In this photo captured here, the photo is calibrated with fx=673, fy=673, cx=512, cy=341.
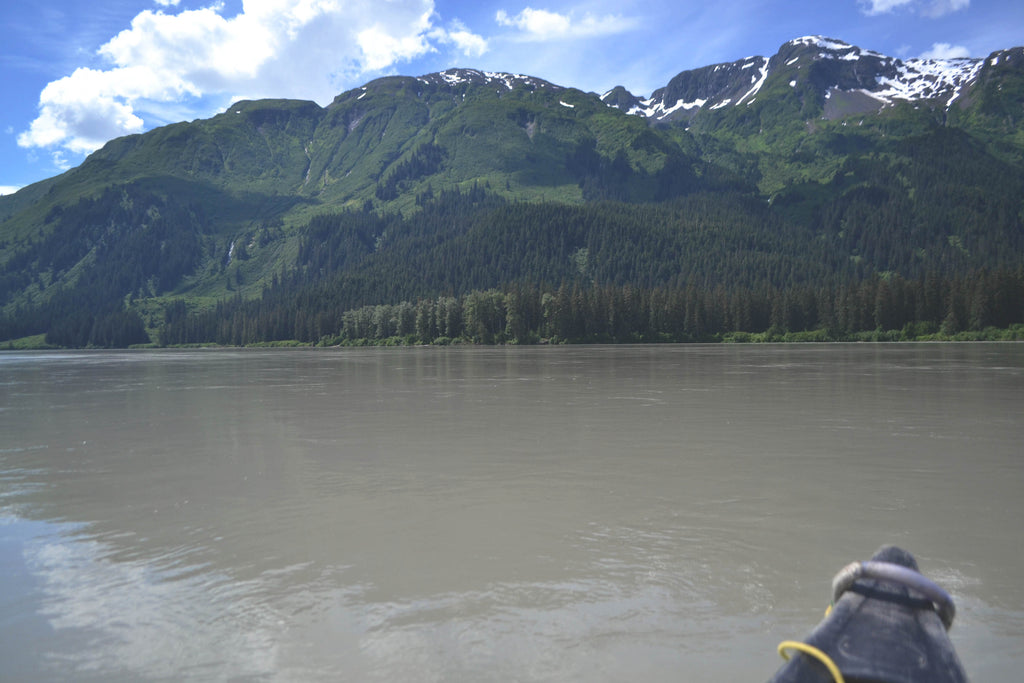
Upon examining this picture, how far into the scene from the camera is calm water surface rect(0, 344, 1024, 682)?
8.12 meters

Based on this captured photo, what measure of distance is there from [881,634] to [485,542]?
28.4 ft

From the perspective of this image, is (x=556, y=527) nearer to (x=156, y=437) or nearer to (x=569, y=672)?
(x=569, y=672)

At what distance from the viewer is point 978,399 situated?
34.9m

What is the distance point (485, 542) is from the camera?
12375 mm

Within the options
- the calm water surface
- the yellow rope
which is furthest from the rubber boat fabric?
the calm water surface

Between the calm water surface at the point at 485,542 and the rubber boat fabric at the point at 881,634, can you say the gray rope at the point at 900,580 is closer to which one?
the rubber boat fabric at the point at 881,634

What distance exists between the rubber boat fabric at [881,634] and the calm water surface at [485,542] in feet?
10.3

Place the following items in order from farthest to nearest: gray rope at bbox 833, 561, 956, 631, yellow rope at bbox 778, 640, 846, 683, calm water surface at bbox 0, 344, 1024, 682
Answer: calm water surface at bbox 0, 344, 1024, 682, gray rope at bbox 833, 561, 956, 631, yellow rope at bbox 778, 640, 846, 683

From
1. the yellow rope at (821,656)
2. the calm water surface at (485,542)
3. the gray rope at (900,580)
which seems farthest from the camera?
the calm water surface at (485,542)

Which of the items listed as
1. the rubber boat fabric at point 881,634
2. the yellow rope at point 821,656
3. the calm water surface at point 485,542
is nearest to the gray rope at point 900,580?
the rubber boat fabric at point 881,634

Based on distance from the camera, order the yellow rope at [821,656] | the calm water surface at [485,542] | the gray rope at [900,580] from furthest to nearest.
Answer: the calm water surface at [485,542] < the gray rope at [900,580] < the yellow rope at [821,656]

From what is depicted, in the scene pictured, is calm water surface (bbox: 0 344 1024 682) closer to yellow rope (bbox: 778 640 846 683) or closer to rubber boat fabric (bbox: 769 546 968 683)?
rubber boat fabric (bbox: 769 546 968 683)

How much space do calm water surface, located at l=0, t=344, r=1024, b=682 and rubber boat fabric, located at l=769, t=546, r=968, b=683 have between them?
3153mm

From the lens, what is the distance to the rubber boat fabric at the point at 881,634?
4082 mm
